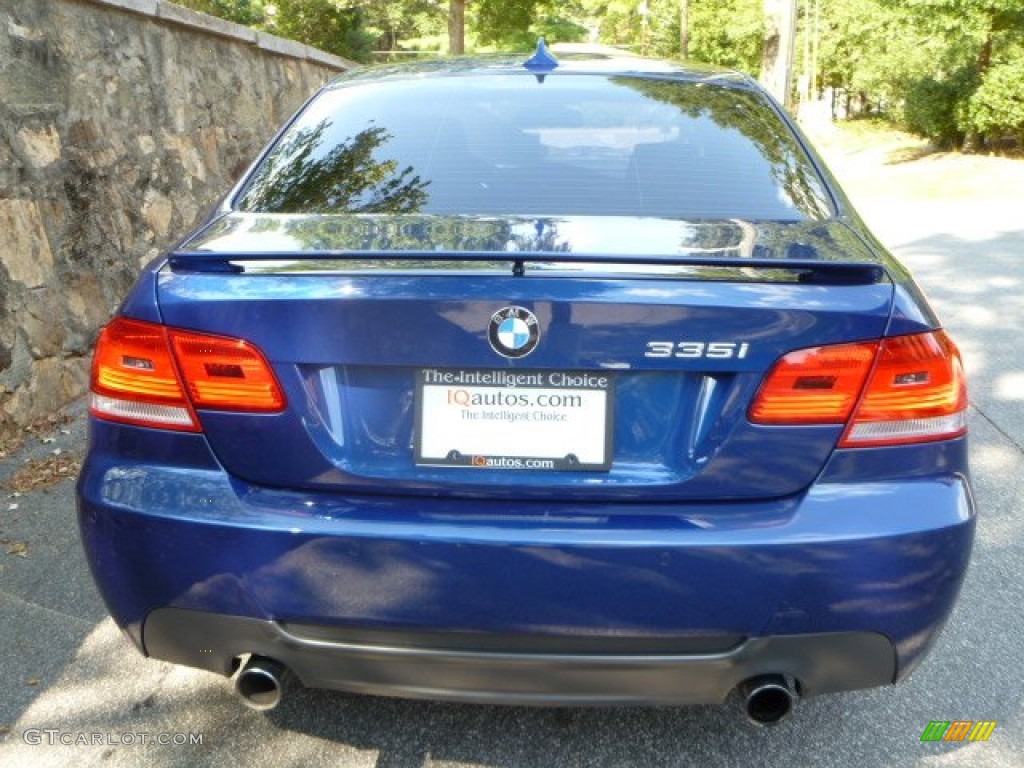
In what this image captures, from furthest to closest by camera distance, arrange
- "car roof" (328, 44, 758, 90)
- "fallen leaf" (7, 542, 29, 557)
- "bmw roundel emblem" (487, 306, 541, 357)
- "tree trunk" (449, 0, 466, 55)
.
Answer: "tree trunk" (449, 0, 466, 55)
"fallen leaf" (7, 542, 29, 557)
"car roof" (328, 44, 758, 90)
"bmw roundel emblem" (487, 306, 541, 357)

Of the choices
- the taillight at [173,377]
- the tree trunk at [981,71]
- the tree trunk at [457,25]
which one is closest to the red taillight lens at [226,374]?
the taillight at [173,377]

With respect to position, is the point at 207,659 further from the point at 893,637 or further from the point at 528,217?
the point at 893,637

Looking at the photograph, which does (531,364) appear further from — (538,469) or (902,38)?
(902,38)

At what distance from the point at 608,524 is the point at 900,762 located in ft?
3.62

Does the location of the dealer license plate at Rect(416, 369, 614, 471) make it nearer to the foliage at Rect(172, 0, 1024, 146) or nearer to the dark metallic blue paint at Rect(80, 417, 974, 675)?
the dark metallic blue paint at Rect(80, 417, 974, 675)

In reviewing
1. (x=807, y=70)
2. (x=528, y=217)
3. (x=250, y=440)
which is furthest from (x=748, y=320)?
(x=807, y=70)

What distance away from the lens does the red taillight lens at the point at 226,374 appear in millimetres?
2020

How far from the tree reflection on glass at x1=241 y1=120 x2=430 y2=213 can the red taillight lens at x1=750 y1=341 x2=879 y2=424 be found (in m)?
0.99

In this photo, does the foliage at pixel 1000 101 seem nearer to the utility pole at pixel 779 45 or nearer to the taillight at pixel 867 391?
the utility pole at pixel 779 45

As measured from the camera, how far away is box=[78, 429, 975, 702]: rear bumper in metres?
1.96

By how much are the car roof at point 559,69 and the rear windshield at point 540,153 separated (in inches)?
2.5

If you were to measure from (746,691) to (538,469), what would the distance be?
631 mm

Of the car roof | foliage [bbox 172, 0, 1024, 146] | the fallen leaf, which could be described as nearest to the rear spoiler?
the car roof

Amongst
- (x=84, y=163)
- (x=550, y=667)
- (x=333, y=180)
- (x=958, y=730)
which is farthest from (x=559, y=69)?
(x=84, y=163)
